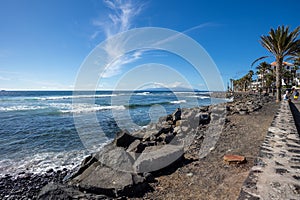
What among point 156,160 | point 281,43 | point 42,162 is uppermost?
point 281,43

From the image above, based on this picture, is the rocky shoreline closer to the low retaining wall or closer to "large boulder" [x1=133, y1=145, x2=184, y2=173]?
"large boulder" [x1=133, y1=145, x2=184, y2=173]

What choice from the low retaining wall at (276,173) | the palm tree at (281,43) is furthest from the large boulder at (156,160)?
the palm tree at (281,43)

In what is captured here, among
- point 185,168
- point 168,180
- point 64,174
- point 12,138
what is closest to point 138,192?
point 168,180

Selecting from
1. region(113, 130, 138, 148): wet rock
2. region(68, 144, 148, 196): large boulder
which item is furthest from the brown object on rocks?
region(113, 130, 138, 148): wet rock

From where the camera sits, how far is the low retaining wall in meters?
2.41

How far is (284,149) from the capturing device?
12.8ft

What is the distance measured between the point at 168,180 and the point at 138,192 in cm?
76

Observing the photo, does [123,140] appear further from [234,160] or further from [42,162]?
[234,160]

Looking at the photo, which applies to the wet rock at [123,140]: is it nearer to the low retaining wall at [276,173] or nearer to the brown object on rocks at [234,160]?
the brown object on rocks at [234,160]

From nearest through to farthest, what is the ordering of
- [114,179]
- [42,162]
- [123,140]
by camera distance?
[114,179], [42,162], [123,140]

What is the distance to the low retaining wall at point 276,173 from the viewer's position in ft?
7.91

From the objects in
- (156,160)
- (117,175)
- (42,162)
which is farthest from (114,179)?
(42,162)

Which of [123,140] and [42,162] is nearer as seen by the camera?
[42,162]

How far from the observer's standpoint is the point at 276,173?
291 centimetres
